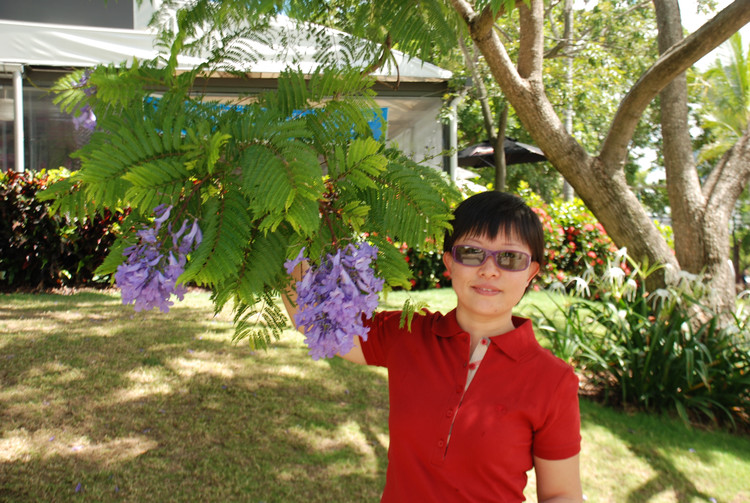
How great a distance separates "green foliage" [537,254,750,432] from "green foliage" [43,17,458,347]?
4354 mm

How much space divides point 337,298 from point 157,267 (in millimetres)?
374

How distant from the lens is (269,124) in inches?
51.8

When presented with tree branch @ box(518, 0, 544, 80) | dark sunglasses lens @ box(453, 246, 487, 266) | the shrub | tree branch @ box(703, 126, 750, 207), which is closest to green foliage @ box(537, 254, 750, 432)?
tree branch @ box(703, 126, 750, 207)

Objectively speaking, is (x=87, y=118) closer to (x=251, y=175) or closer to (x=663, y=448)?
(x=251, y=175)

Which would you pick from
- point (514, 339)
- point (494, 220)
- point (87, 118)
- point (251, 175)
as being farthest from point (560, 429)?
point (87, 118)

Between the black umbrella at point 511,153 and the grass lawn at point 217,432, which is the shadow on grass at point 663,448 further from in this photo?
the black umbrella at point 511,153

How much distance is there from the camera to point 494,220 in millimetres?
1772

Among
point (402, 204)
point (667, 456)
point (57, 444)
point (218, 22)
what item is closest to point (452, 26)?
point (218, 22)

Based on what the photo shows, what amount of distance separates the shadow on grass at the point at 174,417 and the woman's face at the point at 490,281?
7.81 ft

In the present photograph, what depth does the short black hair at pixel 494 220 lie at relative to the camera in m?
1.77

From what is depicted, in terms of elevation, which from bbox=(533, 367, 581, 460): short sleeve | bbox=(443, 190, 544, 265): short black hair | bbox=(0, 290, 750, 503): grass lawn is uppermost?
bbox=(443, 190, 544, 265): short black hair

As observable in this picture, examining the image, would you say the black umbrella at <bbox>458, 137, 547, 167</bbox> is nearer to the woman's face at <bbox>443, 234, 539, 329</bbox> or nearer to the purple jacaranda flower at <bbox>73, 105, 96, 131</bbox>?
the woman's face at <bbox>443, 234, 539, 329</bbox>

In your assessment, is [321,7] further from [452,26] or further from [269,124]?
[269,124]

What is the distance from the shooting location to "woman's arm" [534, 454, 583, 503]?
5.48ft
